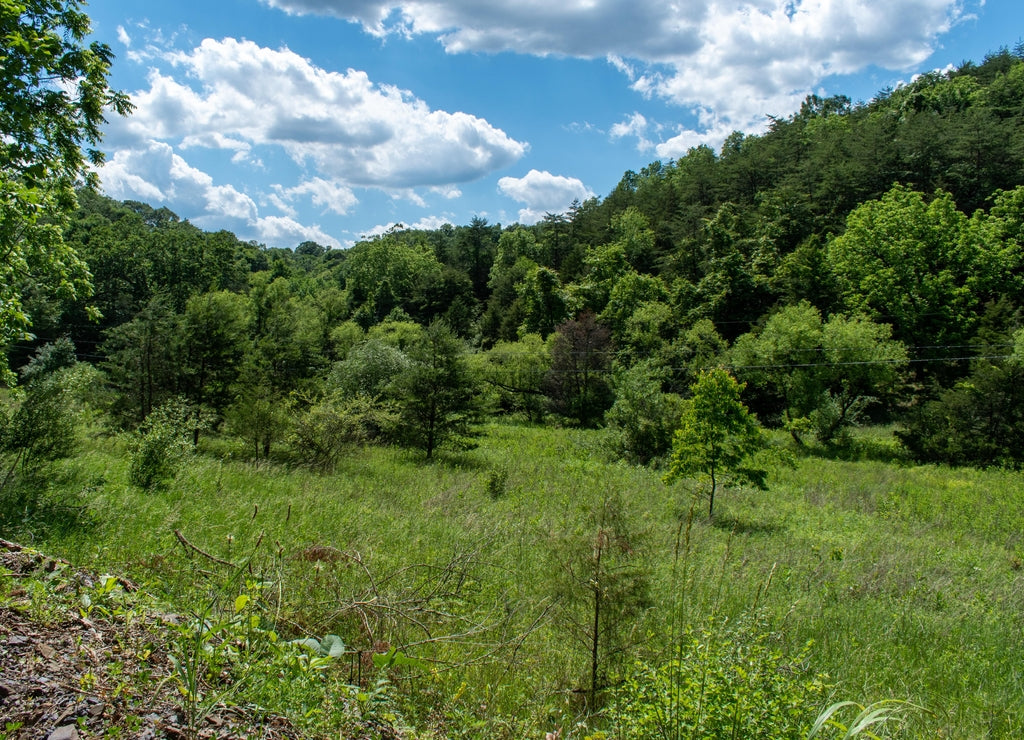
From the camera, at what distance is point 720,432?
13.4m

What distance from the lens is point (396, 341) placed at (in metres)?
43.0

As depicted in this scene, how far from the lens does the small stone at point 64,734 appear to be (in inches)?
74.2

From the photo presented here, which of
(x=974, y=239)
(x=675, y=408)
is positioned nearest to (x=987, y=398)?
(x=675, y=408)

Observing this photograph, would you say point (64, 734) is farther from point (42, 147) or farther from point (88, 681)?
point (42, 147)

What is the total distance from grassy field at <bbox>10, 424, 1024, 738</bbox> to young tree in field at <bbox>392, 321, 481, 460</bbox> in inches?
204

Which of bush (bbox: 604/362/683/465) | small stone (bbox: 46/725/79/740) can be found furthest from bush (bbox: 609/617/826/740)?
bush (bbox: 604/362/683/465)

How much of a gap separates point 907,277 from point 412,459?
3780 cm

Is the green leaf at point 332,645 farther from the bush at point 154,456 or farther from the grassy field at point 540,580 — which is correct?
the bush at point 154,456

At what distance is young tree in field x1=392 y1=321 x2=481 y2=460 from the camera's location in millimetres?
20797

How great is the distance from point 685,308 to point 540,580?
4301cm

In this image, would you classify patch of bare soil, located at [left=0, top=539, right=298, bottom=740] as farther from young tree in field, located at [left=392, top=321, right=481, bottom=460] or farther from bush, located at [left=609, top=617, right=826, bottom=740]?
young tree in field, located at [left=392, top=321, right=481, bottom=460]

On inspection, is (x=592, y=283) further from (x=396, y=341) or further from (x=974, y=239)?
(x=974, y=239)

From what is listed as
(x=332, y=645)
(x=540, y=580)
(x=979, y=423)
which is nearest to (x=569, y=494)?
(x=540, y=580)

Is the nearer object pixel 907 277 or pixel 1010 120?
pixel 907 277
